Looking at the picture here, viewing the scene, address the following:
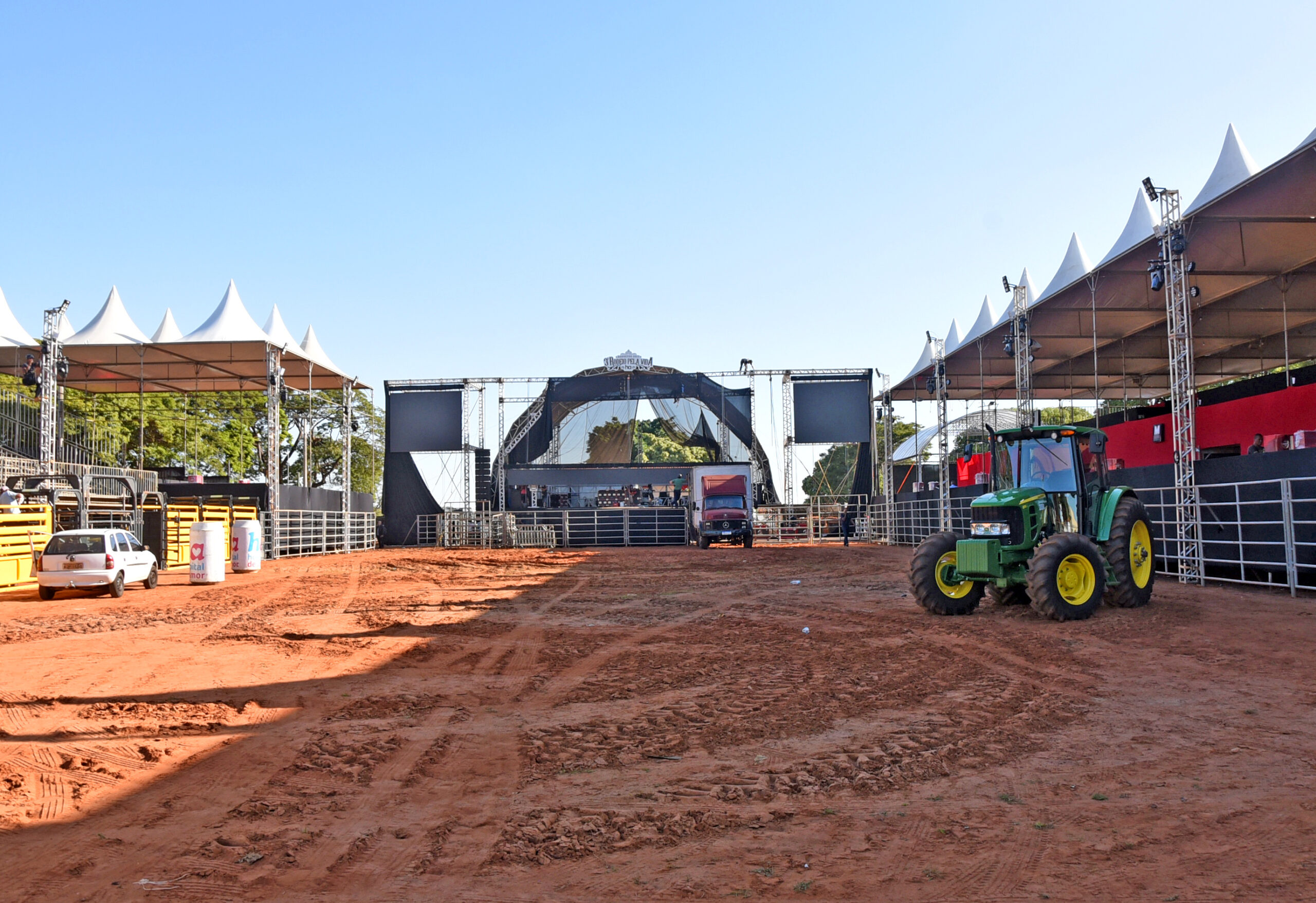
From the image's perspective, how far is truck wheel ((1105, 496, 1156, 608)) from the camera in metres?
11.5

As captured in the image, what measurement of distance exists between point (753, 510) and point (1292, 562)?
2326 centimetres

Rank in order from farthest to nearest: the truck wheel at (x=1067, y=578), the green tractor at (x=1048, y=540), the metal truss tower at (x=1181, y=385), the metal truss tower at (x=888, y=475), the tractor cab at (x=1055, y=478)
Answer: the metal truss tower at (x=888, y=475)
the metal truss tower at (x=1181, y=385)
the tractor cab at (x=1055, y=478)
the green tractor at (x=1048, y=540)
the truck wheel at (x=1067, y=578)

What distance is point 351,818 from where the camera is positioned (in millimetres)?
4613

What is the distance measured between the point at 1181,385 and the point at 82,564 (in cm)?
1982

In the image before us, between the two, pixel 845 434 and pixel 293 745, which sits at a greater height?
pixel 845 434

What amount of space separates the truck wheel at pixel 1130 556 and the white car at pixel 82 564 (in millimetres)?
16289

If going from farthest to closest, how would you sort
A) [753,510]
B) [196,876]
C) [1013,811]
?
[753,510] < [1013,811] < [196,876]

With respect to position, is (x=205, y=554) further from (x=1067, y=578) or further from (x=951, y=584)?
(x=1067, y=578)

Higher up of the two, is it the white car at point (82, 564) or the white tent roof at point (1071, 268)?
the white tent roof at point (1071, 268)

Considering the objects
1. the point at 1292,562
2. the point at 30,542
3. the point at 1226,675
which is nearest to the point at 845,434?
the point at 1292,562

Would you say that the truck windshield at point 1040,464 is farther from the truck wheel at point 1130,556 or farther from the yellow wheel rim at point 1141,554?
the yellow wheel rim at point 1141,554

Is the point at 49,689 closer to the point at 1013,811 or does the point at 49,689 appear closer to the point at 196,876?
the point at 196,876

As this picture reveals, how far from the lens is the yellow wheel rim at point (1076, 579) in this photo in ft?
36.2

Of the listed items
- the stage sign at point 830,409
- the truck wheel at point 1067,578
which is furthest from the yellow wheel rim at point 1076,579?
the stage sign at point 830,409
